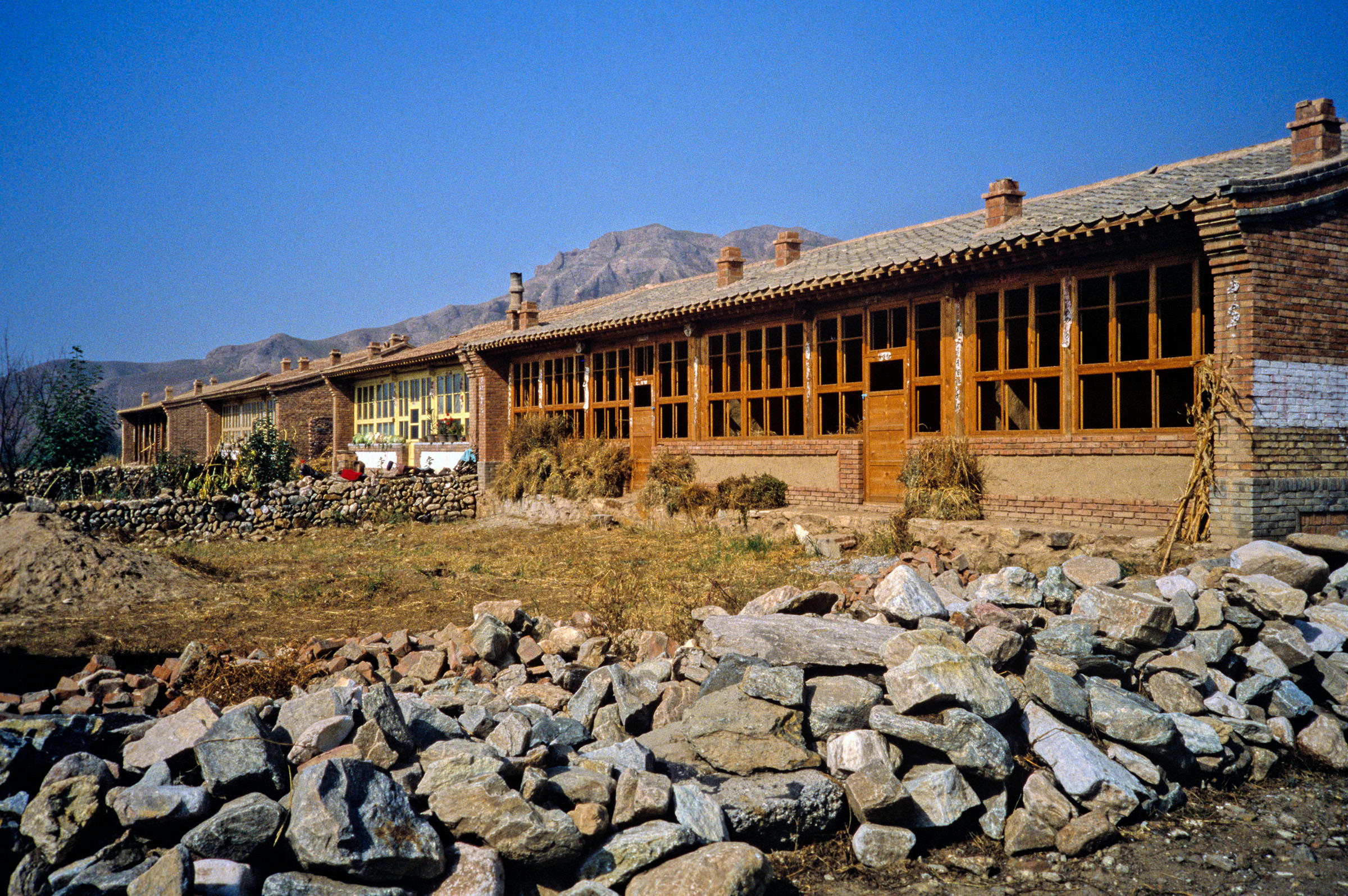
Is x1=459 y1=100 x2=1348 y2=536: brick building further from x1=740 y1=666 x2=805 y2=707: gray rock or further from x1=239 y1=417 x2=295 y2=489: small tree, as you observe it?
x1=239 y1=417 x2=295 y2=489: small tree

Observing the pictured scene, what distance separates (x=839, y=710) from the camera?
441 cm

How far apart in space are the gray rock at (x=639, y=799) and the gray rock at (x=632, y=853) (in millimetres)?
90

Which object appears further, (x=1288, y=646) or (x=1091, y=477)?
(x=1091, y=477)

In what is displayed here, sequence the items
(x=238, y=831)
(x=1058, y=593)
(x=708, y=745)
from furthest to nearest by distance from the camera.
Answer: (x=1058, y=593), (x=708, y=745), (x=238, y=831)

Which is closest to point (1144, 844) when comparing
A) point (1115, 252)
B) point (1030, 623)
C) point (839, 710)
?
point (839, 710)

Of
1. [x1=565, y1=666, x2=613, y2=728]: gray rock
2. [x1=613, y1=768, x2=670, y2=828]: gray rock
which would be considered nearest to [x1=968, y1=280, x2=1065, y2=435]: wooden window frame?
[x1=565, y1=666, x2=613, y2=728]: gray rock

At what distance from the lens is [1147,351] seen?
1002cm

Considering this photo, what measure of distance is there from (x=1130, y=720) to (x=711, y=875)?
264 centimetres

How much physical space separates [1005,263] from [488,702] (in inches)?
351

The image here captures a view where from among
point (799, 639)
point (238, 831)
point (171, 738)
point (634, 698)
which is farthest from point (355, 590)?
point (238, 831)

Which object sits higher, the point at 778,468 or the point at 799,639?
the point at 778,468

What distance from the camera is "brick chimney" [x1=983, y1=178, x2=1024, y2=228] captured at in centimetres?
1295

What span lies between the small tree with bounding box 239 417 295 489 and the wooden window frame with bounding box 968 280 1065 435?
15978mm

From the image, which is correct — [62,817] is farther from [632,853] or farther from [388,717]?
[632,853]
